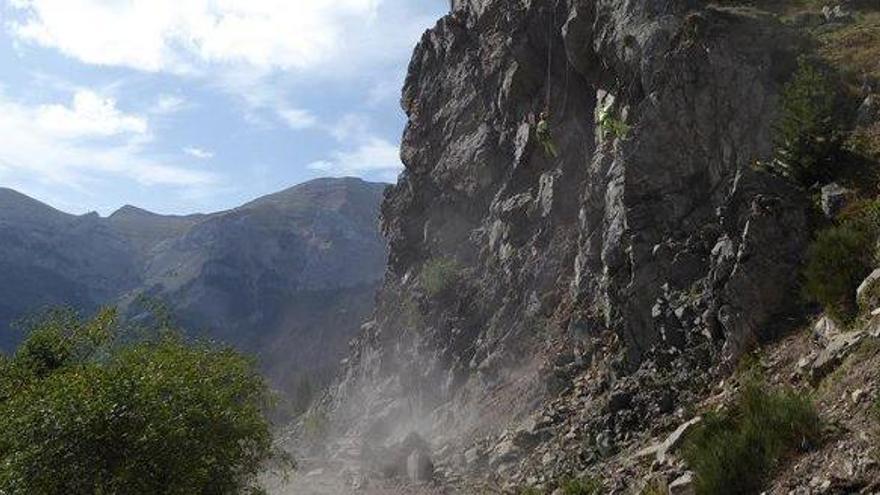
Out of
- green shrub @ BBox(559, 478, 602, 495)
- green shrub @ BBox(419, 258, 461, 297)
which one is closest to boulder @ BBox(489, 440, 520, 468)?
green shrub @ BBox(559, 478, 602, 495)

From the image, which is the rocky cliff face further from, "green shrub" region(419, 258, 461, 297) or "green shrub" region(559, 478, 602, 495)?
"green shrub" region(559, 478, 602, 495)

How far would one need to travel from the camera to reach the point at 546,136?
147 feet

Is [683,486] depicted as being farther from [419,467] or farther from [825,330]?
[419,467]

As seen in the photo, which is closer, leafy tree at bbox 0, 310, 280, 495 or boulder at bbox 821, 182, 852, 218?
leafy tree at bbox 0, 310, 280, 495

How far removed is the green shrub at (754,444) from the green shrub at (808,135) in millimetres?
11549

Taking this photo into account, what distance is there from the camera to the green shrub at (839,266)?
1970 centimetres

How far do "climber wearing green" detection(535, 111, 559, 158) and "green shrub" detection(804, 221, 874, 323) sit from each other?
74.5ft

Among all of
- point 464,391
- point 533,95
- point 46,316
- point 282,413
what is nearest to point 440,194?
point 533,95

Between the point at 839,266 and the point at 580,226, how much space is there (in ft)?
64.7

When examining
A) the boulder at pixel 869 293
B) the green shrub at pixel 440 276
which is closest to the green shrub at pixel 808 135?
the boulder at pixel 869 293

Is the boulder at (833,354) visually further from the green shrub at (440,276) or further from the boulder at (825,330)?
the green shrub at (440,276)

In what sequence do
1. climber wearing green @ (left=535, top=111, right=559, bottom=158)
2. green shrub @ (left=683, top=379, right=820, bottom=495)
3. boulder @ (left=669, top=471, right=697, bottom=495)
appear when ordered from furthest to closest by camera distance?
climber wearing green @ (left=535, top=111, right=559, bottom=158) → boulder @ (left=669, top=471, right=697, bottom=495) → green shrub @ (left=683, top=379, right=820, bottom=495)

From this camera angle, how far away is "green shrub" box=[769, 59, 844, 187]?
82.4ft

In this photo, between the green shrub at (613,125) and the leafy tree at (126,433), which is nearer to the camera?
the leafy tree at (126,433)
